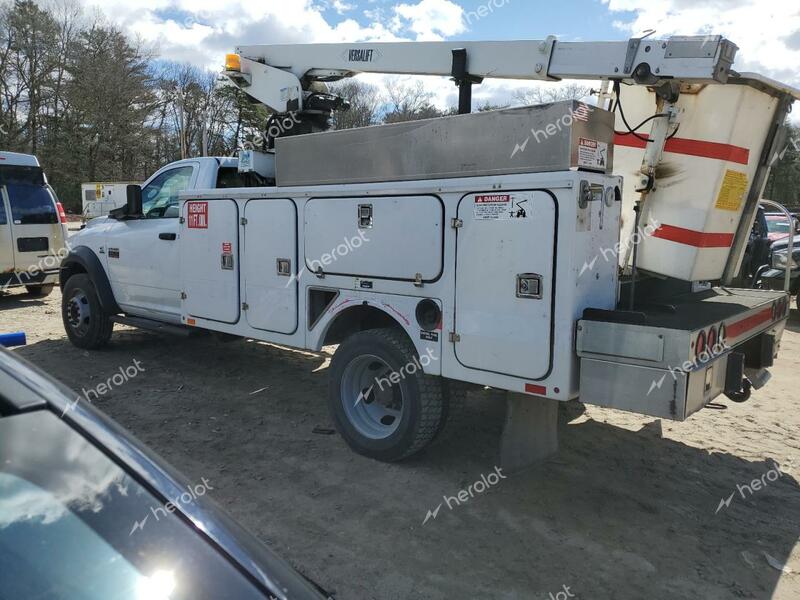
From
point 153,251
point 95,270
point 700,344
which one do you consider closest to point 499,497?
point 700,344

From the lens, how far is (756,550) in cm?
347

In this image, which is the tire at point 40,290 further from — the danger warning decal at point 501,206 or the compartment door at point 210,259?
the danger warning decal at point 501,206

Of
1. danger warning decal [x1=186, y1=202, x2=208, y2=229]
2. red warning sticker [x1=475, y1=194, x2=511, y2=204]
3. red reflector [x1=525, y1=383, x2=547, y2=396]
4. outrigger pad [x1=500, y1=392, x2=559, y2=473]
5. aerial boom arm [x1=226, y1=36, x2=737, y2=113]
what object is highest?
aerial boom arm [x1=226, y1=36, x2=737, y2=113]

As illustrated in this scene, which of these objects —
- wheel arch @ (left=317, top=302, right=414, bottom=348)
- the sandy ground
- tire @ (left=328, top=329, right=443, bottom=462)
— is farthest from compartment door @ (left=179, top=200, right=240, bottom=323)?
tire @ (left=328, top=329, right=443, bottom=462)

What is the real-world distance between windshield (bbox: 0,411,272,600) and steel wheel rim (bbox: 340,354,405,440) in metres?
3.27

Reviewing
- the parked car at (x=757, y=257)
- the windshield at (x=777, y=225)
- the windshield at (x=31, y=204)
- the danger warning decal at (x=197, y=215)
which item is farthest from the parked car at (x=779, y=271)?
the windshield at (x=31, y=204)

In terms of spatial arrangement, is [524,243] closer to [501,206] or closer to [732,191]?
[501,206]

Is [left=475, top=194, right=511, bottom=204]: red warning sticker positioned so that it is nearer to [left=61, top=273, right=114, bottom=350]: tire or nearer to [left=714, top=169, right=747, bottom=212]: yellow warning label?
[left=714, top=169, right=747, bottom=212]: yellow warning label

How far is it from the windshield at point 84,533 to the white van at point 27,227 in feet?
36.4

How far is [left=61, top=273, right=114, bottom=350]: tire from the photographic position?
294 inches

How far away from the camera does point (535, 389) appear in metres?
3.65

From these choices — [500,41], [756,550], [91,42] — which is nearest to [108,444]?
[756,550]

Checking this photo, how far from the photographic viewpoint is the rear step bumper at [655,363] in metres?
3.26

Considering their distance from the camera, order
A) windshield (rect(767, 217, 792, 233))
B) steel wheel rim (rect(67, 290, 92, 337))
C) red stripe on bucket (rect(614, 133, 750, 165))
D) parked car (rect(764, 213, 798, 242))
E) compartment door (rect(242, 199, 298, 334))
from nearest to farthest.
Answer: red stripe on bucket (rect(614, 133, 750, 165)) < compartment door (rect(242, 199, 298, 334)) < steel wheel rim (rect(67, 290, 92, 337)) < parked car (rect(764, 213, 798, 242)) < windshield (rect(767, 217, 792, 233))
